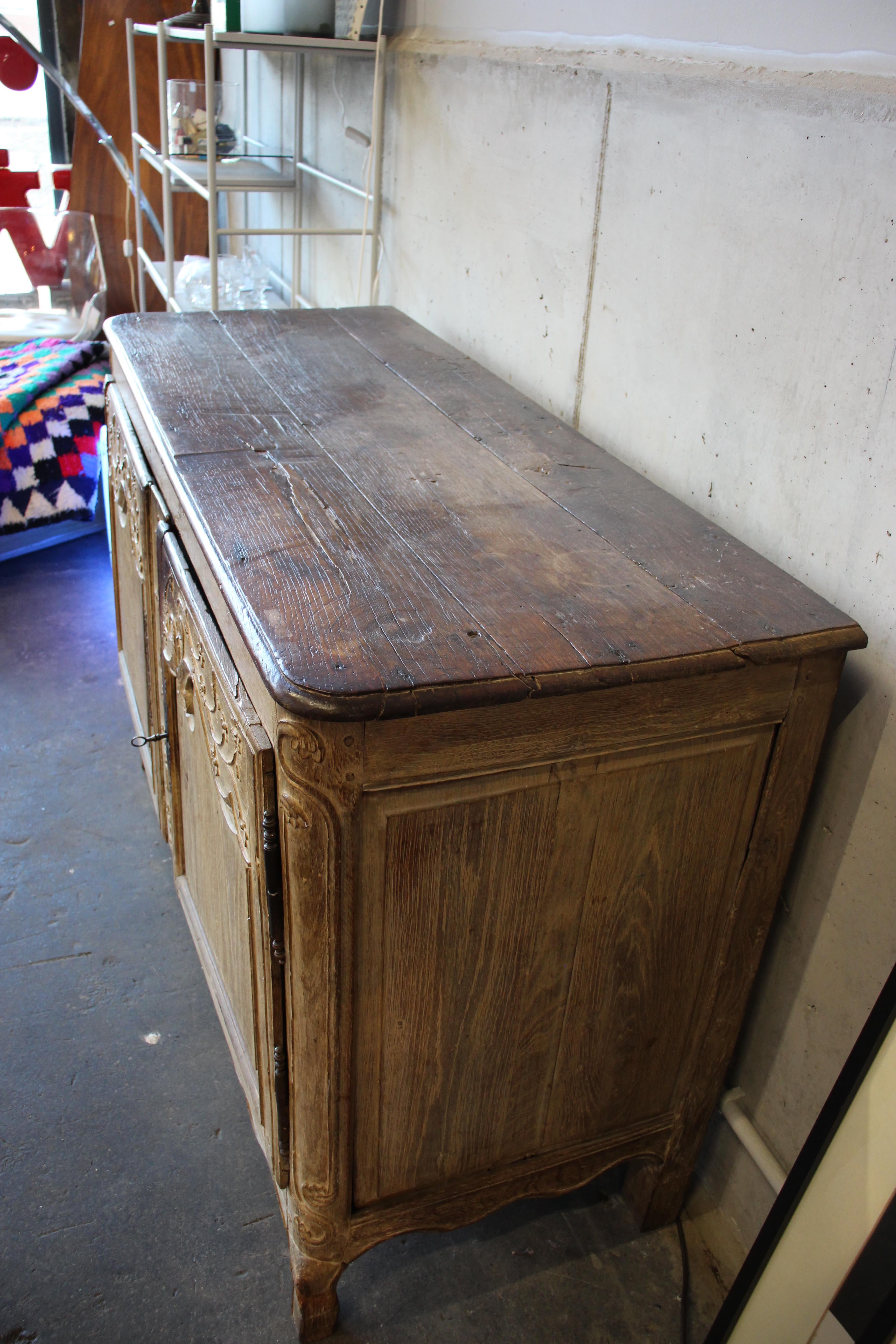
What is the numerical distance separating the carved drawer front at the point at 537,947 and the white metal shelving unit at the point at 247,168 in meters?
1.47

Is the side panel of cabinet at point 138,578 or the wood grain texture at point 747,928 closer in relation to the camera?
the wood grain texture at point 747,928

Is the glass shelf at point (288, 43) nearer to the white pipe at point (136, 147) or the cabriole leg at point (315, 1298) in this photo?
the white pipe at point (136, 147)

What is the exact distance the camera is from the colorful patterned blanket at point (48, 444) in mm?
3045

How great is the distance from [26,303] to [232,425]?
277 cm

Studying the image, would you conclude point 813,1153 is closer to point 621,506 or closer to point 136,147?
point 621,506

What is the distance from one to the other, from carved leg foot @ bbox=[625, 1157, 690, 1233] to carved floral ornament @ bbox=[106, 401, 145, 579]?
120 cm

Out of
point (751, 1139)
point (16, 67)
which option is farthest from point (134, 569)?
point (16, 67)

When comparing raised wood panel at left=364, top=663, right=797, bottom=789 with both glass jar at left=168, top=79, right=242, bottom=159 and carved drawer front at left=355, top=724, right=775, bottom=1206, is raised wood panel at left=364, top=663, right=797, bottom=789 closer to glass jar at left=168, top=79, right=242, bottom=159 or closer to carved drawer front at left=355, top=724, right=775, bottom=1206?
carved drawer front at left=355, top=724, right=775, bottom=1206

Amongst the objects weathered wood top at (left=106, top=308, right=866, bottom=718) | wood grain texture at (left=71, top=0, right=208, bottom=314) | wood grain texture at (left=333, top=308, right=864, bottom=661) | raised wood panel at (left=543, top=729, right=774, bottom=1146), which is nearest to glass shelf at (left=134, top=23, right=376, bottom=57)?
wood grain texture at (left=333, top=308, right=864, bottom=661)

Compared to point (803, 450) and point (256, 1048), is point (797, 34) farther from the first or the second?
point (256, 1048)

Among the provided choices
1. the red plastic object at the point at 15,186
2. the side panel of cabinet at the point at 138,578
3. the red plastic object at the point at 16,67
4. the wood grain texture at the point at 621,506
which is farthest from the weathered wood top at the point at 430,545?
the red plastic object at the point at 16,67

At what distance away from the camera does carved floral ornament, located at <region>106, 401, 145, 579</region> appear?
1.68 m

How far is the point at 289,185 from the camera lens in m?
2.90

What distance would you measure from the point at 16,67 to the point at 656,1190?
4.46m
